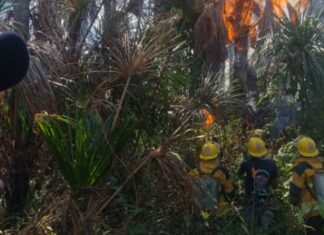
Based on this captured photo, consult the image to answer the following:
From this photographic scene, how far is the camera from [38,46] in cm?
593

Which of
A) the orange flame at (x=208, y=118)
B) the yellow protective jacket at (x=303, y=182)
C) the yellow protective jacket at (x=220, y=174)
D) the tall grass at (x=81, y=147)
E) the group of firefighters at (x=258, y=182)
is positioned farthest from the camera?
the orange flame at (x=208, y=118)

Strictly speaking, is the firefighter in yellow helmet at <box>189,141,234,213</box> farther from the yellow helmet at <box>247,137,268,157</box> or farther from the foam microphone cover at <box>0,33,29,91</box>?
the foam microphone cover at <box>0,33,29,91</box>

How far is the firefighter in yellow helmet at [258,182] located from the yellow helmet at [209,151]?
0.35m

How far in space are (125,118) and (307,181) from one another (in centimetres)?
200

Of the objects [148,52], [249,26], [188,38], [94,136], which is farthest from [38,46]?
[249,26]

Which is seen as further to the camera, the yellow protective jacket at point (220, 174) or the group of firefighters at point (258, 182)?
the yellow protective jacket at point (220, 174)

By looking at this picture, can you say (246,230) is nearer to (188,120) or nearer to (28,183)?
(188,120)

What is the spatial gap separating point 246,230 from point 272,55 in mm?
4513

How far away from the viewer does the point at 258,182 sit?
5926 millimetres

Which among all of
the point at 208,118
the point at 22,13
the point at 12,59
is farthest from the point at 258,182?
the point at 12,59

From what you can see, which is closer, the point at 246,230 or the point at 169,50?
the point at 246,230

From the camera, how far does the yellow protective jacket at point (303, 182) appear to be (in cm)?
574

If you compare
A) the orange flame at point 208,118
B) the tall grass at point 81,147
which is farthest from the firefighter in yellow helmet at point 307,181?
the tall grass at point 81,147

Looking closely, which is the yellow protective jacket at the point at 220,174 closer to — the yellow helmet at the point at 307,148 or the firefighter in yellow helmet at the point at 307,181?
the firefighter in yellow helmet at the point at 307,181
